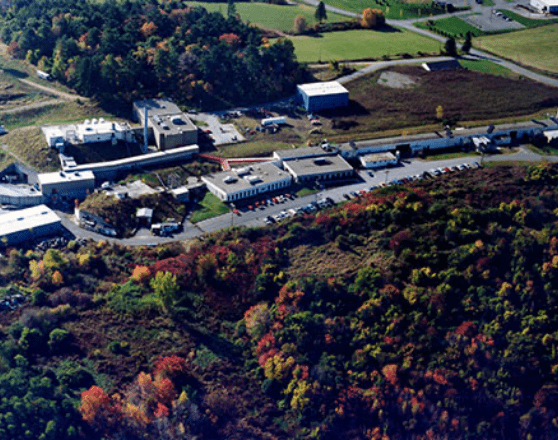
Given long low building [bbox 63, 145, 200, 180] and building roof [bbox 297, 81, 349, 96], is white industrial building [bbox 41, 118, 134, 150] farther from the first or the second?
building roof [bbox 297, 81, 349, 96]

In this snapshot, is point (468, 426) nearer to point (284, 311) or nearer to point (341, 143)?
point (284, 311)

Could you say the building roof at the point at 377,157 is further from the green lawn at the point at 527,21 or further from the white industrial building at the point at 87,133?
→ the green lawn at the point at 527,21

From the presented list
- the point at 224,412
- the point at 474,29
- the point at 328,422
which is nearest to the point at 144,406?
the point at 224,412

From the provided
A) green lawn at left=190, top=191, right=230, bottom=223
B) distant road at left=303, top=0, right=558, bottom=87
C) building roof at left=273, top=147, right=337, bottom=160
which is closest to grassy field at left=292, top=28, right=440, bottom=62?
distant road at left=303, top=0, right=558, bottom=87

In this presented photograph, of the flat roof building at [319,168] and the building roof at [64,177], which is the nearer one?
the building roof at [64,177]

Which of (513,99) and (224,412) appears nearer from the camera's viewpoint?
(224,412)

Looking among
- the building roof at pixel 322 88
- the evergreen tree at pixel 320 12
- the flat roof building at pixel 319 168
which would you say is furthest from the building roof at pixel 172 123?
the evergreen tree at pixel 320 12
